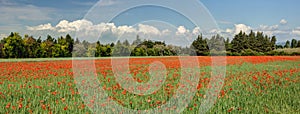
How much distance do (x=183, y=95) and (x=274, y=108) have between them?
86.6 inches

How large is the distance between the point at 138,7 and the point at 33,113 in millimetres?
4931

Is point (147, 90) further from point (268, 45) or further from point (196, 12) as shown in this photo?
point (268, 45)

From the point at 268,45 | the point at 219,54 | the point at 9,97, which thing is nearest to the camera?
the point at 9,97

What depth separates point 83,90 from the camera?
27.3 ft

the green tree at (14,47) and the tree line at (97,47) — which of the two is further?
the green tree at (14,47)

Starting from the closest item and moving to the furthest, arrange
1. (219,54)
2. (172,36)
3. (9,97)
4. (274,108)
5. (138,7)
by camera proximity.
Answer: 1. (274,108)
2. (9,97)
3. (138,7)
4. (172,36)
5. (219,54)

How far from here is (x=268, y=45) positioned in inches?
2798

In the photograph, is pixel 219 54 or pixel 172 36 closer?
pixel 172 36

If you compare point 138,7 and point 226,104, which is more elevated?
point 138,7

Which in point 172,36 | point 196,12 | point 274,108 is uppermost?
point 196,12

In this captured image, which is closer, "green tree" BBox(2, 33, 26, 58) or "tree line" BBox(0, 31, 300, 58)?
"tree line" BBox(0, 31, 300, 58)

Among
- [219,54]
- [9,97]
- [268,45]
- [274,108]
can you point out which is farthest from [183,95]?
[268,45]

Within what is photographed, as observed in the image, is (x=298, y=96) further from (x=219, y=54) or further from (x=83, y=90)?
(x=219, y=54)

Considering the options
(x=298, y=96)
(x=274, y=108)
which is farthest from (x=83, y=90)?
(x=298, y=96)
